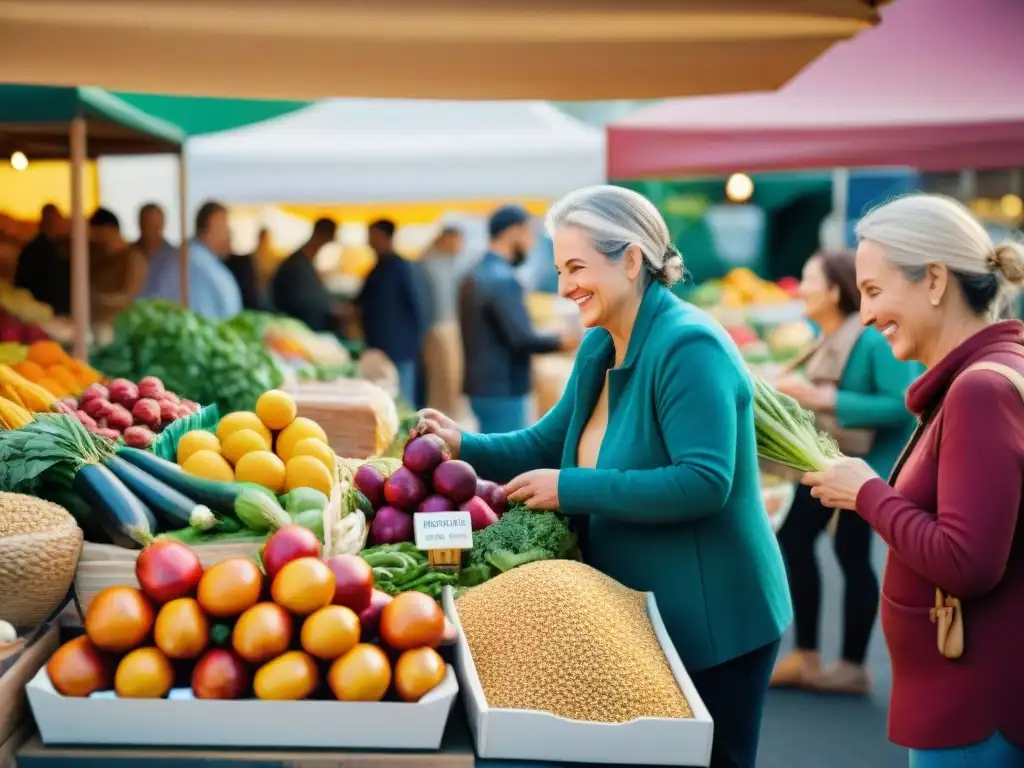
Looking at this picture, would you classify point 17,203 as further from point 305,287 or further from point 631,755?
point 631,755

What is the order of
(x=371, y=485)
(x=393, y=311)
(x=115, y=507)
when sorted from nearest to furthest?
(x=115, y=507), (x=371, y=485), (x=393, y=311)

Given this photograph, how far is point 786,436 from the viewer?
2.71m

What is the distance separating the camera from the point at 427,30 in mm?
3127

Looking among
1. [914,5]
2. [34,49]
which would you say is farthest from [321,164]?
[34,49]

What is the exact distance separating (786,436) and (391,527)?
0.91 metres

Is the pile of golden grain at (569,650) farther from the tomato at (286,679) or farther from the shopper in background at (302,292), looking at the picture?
the shopper in background at (302,292)

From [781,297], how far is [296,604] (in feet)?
25.9

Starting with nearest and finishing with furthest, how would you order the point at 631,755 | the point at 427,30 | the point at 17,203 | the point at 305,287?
the point at 631,755 → the point at 427,30 → the point at 305,287 → the point at 17,203

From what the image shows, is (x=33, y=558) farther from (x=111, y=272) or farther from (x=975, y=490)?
(x=111, y=272)

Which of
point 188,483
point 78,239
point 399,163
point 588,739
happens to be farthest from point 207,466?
point 399,163

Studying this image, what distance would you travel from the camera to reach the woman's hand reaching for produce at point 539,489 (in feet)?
7.83

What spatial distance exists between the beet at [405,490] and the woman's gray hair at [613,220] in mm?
657

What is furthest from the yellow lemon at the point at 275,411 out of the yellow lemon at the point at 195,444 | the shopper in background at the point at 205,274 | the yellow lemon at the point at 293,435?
the shopper in background at the point at 205,274

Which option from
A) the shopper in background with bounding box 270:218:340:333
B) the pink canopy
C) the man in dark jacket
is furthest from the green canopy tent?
the pink canopy
